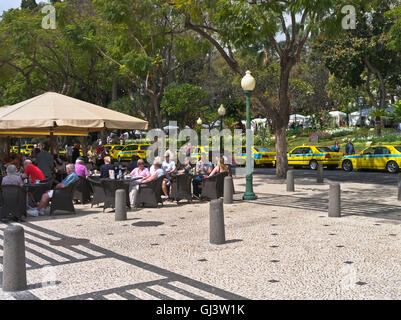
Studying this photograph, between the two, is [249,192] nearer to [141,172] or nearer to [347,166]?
[141,172]

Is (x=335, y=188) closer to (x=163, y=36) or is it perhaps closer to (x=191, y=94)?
(x=163, y=36)

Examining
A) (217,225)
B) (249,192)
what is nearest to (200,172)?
(249,192)

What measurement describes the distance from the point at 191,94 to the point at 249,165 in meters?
19.6

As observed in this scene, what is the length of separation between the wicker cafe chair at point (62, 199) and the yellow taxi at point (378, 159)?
1717 centimetres

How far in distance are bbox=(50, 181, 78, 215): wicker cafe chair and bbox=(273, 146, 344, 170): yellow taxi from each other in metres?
17.8

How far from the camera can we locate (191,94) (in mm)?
32188

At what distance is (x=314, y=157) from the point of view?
2575 cm

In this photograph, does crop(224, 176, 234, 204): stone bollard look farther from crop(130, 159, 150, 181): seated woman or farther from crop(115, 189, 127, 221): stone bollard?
crop(115, 189, 127, 221): stone bollard

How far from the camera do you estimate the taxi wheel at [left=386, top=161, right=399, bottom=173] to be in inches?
869

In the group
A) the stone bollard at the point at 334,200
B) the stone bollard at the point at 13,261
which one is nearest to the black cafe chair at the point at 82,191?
the stone bollard at the point at 334,200
